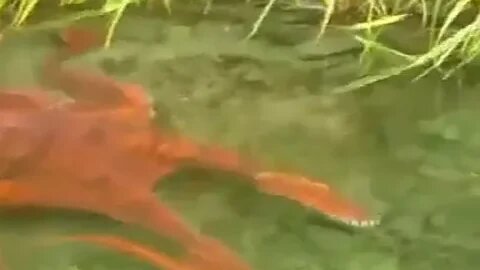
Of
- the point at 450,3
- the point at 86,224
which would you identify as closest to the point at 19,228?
the point at 86,224

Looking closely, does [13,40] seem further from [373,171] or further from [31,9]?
[373,171]

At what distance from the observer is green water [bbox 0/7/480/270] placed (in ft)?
2.22

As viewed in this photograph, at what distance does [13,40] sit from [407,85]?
301mm

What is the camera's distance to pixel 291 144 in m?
0.76

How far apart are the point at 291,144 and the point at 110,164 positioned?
12cm

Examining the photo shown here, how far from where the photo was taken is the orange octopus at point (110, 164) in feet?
2.29

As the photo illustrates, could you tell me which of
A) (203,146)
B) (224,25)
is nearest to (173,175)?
(203,146)

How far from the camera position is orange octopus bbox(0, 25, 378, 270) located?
2.29 ft

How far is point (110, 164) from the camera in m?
0.75

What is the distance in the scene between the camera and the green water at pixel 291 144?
677 millimetres

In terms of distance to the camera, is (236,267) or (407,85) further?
(407,85)

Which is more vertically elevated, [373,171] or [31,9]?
[31,9]

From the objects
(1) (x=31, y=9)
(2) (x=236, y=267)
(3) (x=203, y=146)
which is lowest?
(2) (x=236, y=267)

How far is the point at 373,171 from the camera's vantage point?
0.74 meters
